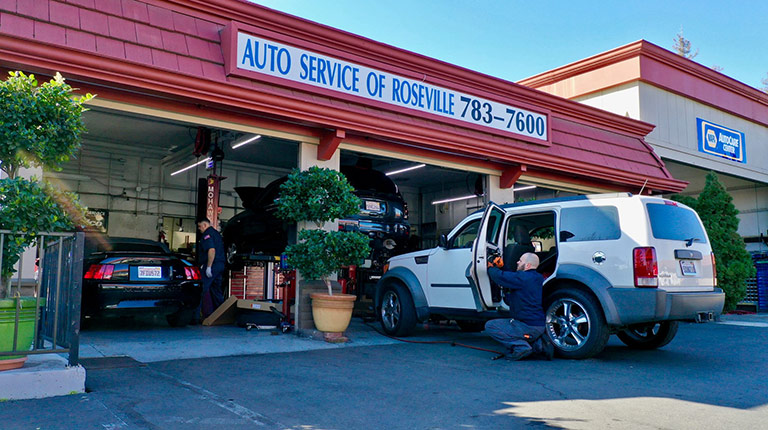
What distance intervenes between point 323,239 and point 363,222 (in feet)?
8.71

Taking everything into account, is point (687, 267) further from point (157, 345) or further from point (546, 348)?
point (157, 345)

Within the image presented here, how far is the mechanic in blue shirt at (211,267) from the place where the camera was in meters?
9.57

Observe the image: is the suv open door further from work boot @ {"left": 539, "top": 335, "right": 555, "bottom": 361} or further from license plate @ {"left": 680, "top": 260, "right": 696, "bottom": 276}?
license plate @ {"left": 680, "top": 260, "right": 696, "bottom": 276}

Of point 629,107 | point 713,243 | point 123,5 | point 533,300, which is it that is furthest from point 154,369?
point 629,107

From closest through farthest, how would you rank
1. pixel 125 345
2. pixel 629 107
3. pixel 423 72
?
1. pixel 125 345
2. pixel 423 72
3. pixel 629 107

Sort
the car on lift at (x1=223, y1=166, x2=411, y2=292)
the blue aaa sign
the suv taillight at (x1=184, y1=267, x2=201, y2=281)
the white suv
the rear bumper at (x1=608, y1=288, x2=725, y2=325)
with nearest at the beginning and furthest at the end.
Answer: the rear bumper at (x1=608, y1=288, x2=725, y2=325)
the white suv
the suv taillight at (x1=184, y1=267, x2=201, y2=281)
the car on lift at (x1=223, y1=166, x2=411, y2=292)
the blue aaa sign

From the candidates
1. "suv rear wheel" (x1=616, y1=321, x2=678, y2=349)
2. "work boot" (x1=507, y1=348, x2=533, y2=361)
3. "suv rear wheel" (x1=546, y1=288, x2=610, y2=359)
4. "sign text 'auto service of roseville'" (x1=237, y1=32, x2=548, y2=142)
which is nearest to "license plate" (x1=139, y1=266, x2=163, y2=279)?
"sign text 'auto service of roseville'" (x1=237, y1=32, x2=548, y2=142)

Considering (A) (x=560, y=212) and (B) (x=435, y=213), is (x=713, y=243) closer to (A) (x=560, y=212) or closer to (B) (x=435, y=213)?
(A) (x=560, y=212)

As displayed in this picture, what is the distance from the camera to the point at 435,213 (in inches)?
845

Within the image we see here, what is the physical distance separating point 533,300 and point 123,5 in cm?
594

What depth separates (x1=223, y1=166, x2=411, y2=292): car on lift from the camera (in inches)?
404

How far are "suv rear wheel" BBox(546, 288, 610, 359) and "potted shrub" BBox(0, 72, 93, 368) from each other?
4.97m

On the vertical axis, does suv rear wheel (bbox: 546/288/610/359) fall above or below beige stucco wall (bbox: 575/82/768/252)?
below

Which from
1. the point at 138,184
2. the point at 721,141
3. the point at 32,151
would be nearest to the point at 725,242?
the point at 721,141
